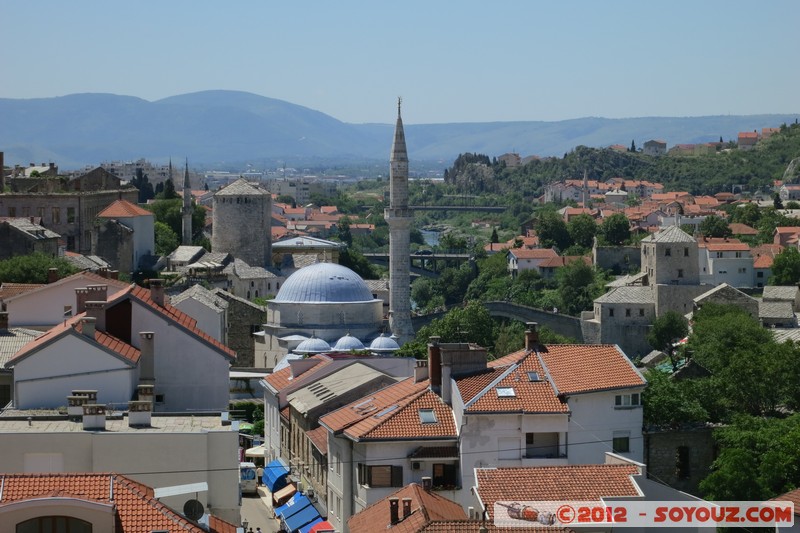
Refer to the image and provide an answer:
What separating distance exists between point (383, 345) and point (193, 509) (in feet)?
129

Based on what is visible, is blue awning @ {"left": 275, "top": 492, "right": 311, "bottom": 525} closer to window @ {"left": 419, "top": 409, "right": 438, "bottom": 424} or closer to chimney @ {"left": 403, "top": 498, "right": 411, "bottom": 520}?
window @ {"left": 419, "top": 409, "right": 438, "bottom": 424}

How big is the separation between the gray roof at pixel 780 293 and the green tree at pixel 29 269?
1606 inches

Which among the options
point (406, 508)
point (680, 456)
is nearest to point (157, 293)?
point (406, 508)

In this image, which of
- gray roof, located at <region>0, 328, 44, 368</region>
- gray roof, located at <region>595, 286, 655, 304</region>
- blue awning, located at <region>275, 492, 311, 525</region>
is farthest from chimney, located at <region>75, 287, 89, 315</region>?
gray roof, located at <region>595, 286, 655, 304</region>

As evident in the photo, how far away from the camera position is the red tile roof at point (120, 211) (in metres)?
86.1

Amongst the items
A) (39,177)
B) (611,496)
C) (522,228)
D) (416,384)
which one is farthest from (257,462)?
(522,228)

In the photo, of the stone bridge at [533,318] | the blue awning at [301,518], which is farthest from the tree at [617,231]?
the blue awning at [301,518]

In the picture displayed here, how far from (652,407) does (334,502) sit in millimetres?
8242

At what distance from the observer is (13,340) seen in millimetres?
34562

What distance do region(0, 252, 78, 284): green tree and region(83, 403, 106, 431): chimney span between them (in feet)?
110

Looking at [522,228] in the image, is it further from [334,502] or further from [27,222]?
[334,502]

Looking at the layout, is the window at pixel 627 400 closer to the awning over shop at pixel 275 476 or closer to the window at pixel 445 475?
the window at pixel 445 475

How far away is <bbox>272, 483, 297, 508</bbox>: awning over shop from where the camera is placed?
37.6 metres

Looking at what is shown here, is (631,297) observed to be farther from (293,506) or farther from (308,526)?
(308,526)
